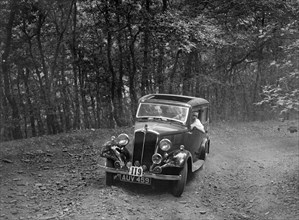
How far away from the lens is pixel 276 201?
24.3 feet

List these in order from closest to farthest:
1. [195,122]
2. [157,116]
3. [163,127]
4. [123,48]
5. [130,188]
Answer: [130,188]
[163,127]
[157,116]
[195,122]
[123,48]

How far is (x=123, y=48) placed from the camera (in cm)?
1745

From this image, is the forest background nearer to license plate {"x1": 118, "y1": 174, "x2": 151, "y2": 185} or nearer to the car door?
the car door

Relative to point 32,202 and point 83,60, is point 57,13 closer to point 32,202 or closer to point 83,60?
point 83,60

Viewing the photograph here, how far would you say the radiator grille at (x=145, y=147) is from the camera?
7.33 m

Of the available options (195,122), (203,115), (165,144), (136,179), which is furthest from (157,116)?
(203,115)

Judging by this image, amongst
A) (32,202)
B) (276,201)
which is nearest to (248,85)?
(276,201)

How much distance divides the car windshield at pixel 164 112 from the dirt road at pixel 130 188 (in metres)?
1.59

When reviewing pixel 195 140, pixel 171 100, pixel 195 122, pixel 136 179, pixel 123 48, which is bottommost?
pixel 136 179

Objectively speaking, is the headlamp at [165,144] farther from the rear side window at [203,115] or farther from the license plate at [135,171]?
the rear side window at [203,115]

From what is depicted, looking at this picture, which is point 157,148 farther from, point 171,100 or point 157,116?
point 171,100

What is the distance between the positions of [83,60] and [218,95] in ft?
27.9

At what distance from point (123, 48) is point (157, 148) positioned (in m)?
11.0

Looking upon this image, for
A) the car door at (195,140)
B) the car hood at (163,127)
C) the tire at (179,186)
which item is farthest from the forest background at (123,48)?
the tire at (179,186)
